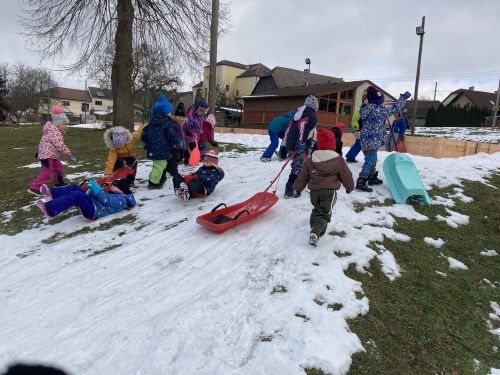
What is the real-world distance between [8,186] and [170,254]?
5.99m

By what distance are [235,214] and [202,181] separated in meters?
1.19

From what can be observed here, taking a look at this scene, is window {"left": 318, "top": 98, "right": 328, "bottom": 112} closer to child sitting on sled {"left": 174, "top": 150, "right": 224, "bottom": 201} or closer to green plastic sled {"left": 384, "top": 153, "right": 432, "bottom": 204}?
green plastic sled {"left": 384, "top": 153, "right": 432, "bottom": 204}

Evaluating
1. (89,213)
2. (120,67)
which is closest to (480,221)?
(89,213)

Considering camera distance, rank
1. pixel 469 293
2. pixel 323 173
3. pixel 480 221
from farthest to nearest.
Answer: pixel 480 221, pixel 323 173, pixel 469 293

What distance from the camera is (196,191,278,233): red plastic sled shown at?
476 cm

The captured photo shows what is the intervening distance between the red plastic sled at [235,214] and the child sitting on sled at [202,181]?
0.89 m

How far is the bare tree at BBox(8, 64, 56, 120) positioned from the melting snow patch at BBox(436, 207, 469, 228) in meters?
64.5

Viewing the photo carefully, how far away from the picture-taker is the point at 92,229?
5.43m

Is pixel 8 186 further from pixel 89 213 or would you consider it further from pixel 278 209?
pixel 278 209

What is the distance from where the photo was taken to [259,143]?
46.7ft

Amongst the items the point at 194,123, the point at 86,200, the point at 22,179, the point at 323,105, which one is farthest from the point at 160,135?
the point at 323,105

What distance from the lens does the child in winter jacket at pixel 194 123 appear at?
8.51m

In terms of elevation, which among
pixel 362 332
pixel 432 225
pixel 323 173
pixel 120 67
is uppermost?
pixel 120 67

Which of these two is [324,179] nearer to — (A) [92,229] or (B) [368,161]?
(B) [368,161]
